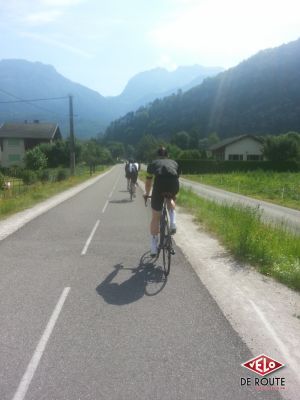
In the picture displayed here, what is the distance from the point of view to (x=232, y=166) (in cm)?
6334

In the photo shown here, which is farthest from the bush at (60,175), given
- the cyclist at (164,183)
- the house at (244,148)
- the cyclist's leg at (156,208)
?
the house at (244,148)

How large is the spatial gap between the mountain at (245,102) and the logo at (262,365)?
11678cm

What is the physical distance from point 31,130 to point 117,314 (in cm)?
7826

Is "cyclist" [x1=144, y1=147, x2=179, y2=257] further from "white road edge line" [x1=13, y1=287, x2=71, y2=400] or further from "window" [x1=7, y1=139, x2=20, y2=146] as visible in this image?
"window" [x1=7, y1=139, x2=20, y2=146]

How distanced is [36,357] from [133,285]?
2.58m

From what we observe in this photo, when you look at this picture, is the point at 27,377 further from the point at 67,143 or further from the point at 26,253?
the point at 67,143

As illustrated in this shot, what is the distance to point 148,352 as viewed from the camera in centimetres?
412

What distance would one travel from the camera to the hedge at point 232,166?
2451 inches

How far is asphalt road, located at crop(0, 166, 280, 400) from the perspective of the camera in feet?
11.5

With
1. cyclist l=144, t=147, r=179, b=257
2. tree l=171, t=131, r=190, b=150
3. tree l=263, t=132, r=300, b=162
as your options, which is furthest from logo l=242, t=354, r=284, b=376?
tree l=171, t=131, r=190, b=150

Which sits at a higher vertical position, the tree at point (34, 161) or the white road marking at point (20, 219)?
the tree at point (34, 161)

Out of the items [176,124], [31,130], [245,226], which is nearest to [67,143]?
[31,130]

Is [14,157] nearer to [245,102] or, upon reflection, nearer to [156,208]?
[156,208]

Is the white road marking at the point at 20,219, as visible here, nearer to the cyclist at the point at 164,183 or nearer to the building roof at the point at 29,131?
the cyclist at the point at 164,183
